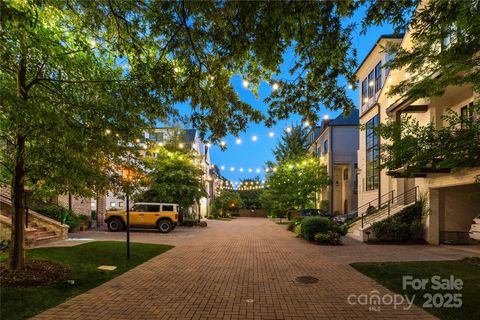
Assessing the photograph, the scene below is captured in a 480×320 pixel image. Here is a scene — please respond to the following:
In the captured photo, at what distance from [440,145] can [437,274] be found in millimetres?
3982

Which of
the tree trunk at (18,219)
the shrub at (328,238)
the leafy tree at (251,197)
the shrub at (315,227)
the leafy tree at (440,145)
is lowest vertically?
the leafy tree at (251,197)

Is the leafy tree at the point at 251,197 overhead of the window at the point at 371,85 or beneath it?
beneath

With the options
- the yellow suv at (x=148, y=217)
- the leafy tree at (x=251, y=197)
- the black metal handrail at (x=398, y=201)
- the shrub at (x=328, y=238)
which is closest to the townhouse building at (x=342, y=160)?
the black metal handrail at (x=398, y=201)

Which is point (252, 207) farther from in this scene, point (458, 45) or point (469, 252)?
point (458, 45)

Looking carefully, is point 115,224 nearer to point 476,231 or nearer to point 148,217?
point 148,217

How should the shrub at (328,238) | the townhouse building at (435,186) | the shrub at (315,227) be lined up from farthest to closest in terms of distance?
1. the shrub at (315,227)
2. the shrub at (328,238)
3. the townhouse building at (435,186)

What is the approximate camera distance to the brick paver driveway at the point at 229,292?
5.58 metres

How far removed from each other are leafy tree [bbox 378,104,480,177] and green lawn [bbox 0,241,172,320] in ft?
27.0

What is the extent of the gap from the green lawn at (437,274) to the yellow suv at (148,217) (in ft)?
45.0

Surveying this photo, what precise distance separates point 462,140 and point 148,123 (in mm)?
7543

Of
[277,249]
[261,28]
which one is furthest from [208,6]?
[277,249]

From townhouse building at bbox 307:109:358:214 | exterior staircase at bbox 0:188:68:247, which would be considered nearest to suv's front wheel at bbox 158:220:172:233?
exterior staircase at bbox 0:188:68:247

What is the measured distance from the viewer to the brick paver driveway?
5578mm

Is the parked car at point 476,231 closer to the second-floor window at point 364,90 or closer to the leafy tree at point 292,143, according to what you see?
the second-floor window at point 364,90
